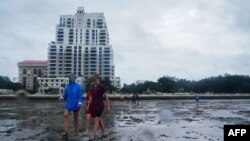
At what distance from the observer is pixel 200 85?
502 feet

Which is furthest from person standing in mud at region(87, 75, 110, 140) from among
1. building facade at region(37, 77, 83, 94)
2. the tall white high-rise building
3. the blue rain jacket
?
the tall white high-rise building

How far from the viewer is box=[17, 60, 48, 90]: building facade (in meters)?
180

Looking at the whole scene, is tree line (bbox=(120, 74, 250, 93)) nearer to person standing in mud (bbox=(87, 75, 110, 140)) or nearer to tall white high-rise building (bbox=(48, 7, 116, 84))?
tall white high-rise building (bbox=(48, 7, 116, 84))

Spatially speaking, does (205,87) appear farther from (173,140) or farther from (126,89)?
(173,140)

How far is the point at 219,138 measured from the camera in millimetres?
9688

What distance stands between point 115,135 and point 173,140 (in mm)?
1672

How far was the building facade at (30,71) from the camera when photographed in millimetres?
179875

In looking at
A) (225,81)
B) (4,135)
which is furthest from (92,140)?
(225,81)

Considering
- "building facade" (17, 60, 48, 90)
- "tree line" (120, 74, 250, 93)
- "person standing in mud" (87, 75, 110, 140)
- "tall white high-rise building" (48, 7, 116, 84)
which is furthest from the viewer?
"building facade" (17, 60, 48, 90)

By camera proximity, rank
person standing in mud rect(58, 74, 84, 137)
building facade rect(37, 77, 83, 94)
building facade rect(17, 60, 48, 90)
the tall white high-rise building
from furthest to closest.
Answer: building facade rect(17, 60, 48, 90), the tall white high-rise building, building facade rect(37, 77, 83, 94), person standing in mud rect(58, 74, 84, 137)

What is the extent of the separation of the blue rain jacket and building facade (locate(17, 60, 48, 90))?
17031 cm

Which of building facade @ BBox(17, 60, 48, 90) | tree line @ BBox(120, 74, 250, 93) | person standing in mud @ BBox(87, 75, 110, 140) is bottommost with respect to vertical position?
person standing in mud @ BBox(87, 75, 110, 140)

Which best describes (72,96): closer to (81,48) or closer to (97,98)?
(97,98)

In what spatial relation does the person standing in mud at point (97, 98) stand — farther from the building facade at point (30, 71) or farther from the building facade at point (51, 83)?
the building facade at point (30, 71)
